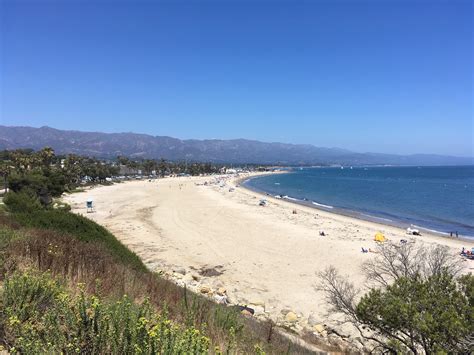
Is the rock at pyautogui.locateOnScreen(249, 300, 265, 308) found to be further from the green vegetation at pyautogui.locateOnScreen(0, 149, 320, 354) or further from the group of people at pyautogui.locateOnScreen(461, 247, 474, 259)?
the group of people at pyautogui.locateOnScreen(461, 247, 474, 259)

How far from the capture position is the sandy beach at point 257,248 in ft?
45.5

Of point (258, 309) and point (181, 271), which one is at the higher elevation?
point (258, 309)

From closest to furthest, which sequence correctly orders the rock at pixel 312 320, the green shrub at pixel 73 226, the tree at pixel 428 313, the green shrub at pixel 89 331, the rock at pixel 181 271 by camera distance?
the green shrub at pixel 89 331
the tree at pixel 428 313
the green shrub at pixel 73 226
the rock at pixel 312 320
the rock at pixel 181 271

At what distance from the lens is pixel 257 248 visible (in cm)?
2220

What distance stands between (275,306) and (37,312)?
10682 millimetres

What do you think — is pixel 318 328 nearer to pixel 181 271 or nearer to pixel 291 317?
pixel 291 317

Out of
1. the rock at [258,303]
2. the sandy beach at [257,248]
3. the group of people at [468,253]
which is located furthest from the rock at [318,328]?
the group of people at [468,253]

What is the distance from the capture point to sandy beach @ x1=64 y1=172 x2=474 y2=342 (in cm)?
1386

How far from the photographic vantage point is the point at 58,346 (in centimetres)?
262

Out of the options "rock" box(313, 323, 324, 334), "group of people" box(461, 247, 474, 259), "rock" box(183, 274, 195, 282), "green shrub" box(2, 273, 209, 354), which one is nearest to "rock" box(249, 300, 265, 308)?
"rock" box(313, 323, 324, 334)

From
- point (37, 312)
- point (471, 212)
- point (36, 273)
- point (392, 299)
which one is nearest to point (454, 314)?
point (392, 299)

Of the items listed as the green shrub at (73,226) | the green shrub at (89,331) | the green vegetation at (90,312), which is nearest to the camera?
the green shrub at (89,331)

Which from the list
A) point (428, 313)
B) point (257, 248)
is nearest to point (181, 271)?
point (257, 248)

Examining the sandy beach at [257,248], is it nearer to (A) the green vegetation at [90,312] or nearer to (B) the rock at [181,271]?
(B) the rock at [181,271]
